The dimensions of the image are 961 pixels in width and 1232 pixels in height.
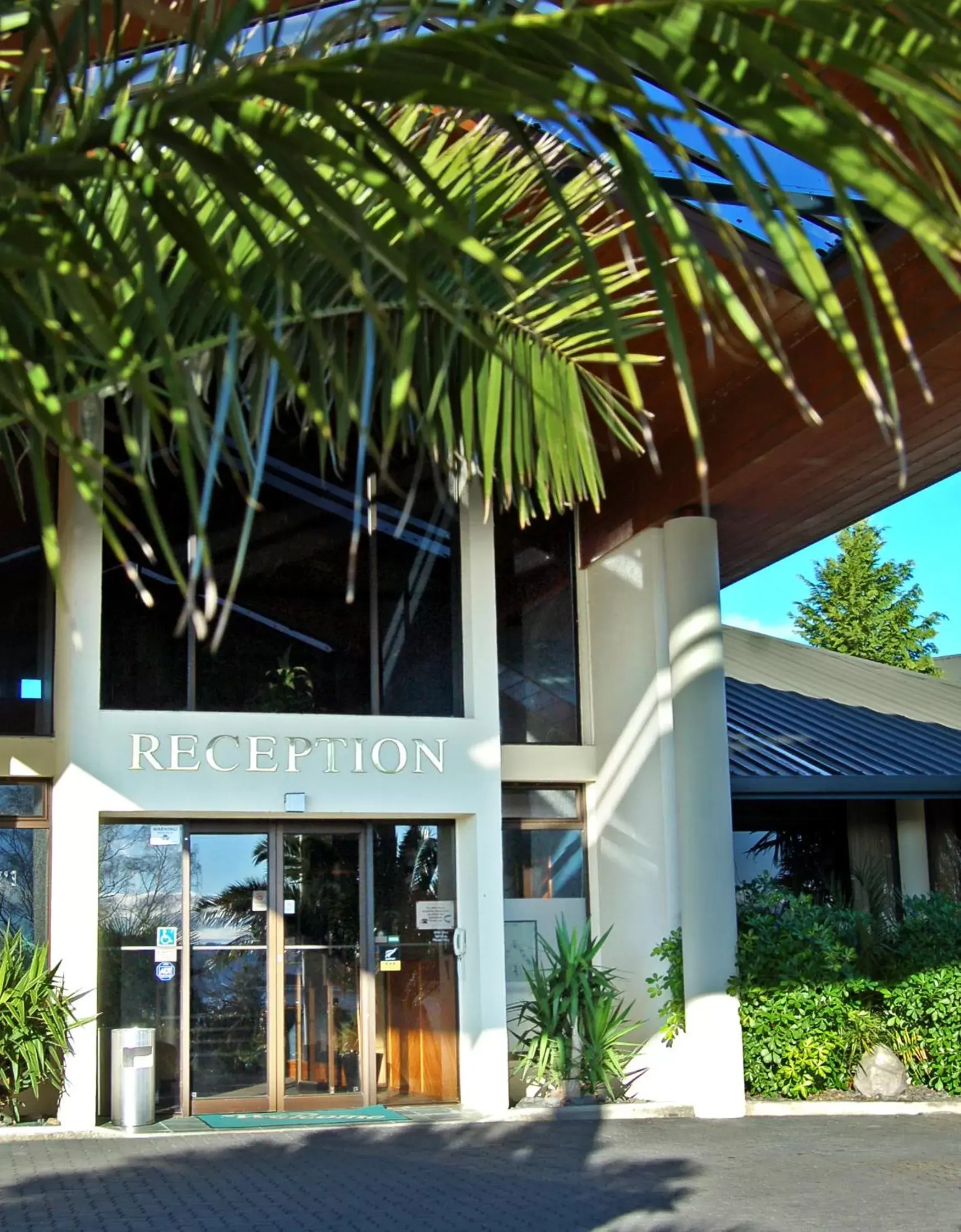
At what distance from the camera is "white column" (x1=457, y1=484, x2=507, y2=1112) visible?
12.2m

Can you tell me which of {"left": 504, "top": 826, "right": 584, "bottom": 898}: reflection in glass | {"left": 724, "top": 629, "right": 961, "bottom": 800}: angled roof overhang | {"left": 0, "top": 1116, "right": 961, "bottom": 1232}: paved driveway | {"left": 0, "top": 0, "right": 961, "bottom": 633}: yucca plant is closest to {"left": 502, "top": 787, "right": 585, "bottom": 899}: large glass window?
{"left": 504, "top": 826, "right": 584, "bottom": 898}: reflection in glass

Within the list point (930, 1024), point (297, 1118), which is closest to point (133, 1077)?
point (297, 1118)

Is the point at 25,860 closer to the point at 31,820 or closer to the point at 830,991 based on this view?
the point at 31,820

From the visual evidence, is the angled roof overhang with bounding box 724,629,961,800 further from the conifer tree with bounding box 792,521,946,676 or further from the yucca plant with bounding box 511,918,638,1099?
the conifer tree with bounding box 792,521,946,676

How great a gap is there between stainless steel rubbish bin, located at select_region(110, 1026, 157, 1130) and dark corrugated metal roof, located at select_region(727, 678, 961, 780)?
5970 mm

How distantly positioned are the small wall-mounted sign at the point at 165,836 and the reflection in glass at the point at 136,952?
0.31 ft

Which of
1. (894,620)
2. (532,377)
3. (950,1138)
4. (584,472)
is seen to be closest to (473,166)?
(532,377)

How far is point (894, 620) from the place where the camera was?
125 ft

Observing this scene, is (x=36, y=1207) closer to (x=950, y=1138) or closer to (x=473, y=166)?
(x=950, y=1138)

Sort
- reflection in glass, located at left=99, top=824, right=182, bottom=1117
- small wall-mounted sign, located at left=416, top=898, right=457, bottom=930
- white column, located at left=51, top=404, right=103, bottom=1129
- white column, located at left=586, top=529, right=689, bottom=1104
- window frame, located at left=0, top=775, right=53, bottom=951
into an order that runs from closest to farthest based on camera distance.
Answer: white column, located at left=51, top=404, right=103, bottom=1129
reflection in glass, located at left=99, top=824, right=182, bottom=1117
window frame, located at left=0, top=775, right=53, bottom=951
small wall-mounted sign, located at left=416, top=898, right=457, bottom=930
white column, located at left=586, top=529, right=689, bottom=1104

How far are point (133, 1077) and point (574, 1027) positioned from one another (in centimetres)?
381

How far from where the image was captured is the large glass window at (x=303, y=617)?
12.3 meters

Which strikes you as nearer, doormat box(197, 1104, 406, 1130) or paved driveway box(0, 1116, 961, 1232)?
paved driveway box(0, 1116, 961, 1232)

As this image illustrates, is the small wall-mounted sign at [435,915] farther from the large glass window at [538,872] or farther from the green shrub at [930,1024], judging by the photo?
the green shrub at [930,1024]
